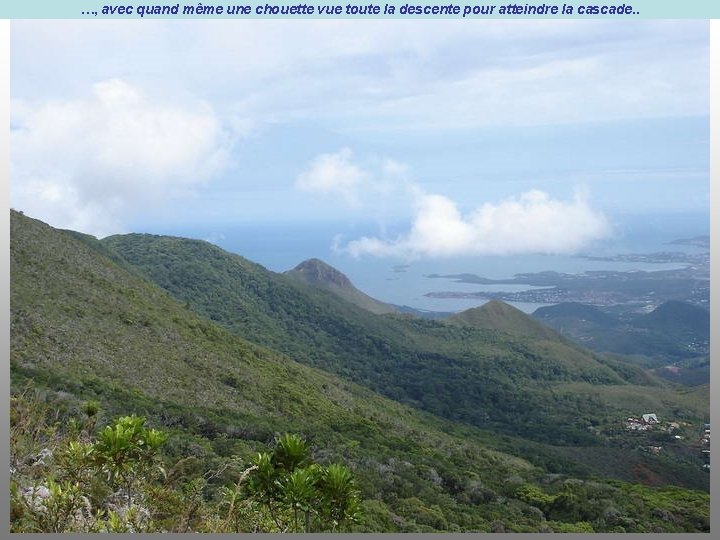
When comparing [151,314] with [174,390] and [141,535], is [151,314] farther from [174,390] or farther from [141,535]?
[141,535]

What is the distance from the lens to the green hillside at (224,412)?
10.5m

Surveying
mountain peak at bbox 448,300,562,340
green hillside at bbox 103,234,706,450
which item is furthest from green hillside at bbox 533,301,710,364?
green hillside at bbox 103,234,706,450

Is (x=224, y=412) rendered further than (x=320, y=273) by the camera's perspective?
No

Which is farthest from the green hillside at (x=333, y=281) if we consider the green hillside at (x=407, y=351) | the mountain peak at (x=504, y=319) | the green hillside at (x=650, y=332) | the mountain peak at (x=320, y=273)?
the green hillside at (x=650, y=332)

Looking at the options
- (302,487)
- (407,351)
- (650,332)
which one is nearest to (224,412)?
(302,487)

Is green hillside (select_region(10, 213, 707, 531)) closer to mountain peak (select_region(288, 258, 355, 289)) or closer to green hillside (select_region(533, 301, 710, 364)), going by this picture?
mountain peak (select_region(288, 258, 355, 289))

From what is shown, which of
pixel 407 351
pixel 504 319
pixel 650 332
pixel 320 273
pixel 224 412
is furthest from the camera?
pixel 650 332

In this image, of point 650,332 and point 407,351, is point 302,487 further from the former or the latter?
point 650,332

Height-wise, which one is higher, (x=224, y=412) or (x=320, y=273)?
(x=320, y=273)

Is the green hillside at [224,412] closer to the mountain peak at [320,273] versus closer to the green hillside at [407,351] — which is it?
the green hillside at [407,351]

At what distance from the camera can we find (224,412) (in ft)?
55.4

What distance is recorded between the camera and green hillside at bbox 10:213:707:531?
34.5 feet

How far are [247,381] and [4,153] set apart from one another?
1809 centimetres

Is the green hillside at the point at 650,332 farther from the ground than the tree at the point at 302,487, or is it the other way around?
the tree at the point at 302,487
